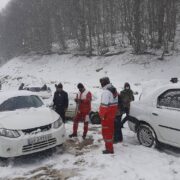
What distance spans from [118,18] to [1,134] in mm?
34912

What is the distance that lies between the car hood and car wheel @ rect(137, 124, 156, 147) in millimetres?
2068

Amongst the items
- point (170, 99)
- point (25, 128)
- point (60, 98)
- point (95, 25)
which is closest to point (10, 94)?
point (60, 98)

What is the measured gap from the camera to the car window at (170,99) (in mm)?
7023

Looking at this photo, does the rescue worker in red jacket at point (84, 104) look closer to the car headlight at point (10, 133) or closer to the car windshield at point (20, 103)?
the car windshield at point (20, 103)

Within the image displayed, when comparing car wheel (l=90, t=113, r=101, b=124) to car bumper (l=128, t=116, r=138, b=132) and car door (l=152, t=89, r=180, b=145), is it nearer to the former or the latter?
car bumper (l=128, t=116, r=138, b=132)

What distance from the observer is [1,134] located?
7.16m

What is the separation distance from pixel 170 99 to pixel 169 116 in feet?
1.40

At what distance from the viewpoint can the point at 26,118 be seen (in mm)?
7629

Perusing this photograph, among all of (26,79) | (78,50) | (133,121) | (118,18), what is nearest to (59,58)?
(78,50)


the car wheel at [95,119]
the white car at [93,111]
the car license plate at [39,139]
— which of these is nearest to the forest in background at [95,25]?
the white car at [93,111]

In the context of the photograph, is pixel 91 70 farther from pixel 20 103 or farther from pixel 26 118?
pixel 26 118

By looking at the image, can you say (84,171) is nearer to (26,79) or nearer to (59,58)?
(26,79)

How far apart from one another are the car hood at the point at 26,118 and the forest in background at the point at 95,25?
24.0 metres

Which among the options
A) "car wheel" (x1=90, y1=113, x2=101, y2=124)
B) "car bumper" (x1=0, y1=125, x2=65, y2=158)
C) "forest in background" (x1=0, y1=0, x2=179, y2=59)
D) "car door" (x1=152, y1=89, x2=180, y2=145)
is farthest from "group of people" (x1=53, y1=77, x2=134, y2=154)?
"forest in background" (x1=0, y1=0, x2=179, y2=59)
